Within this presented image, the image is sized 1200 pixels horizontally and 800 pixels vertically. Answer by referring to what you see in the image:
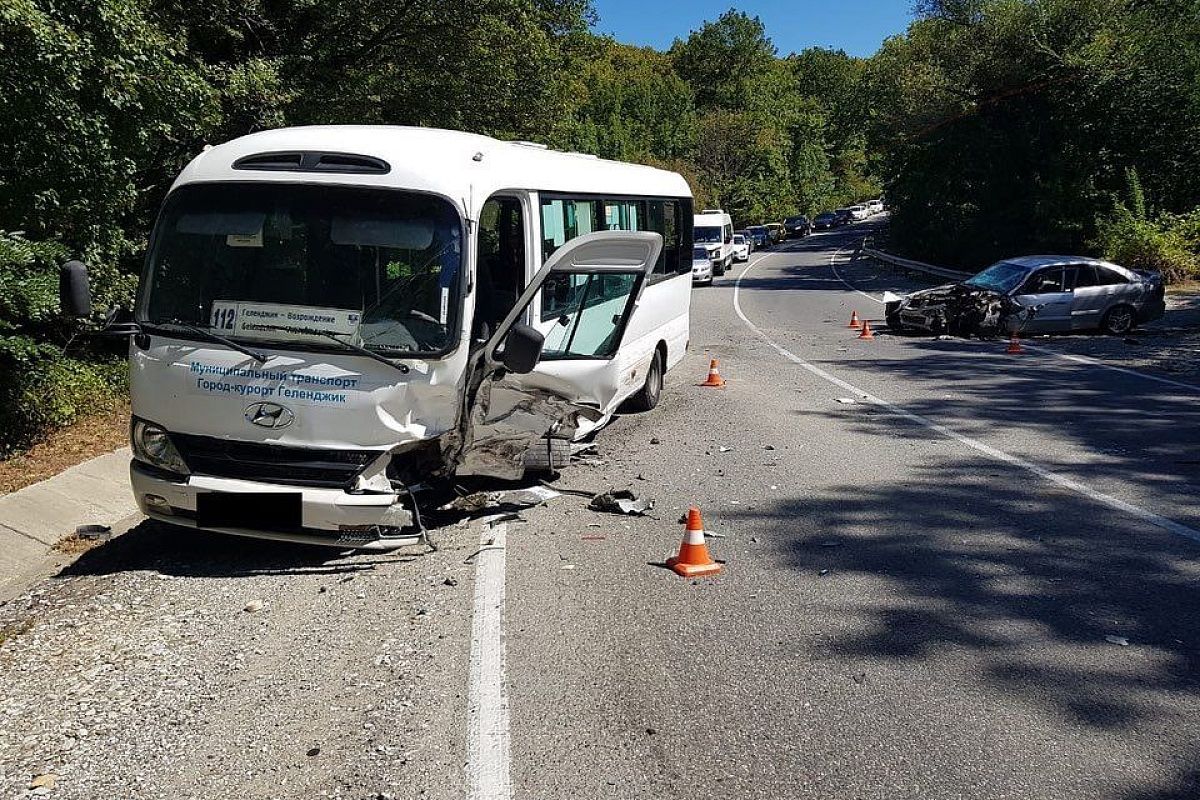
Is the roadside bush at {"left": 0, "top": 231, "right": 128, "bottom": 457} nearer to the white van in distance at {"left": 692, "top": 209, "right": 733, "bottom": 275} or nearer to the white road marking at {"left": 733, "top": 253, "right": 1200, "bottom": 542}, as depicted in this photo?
the white road marking at {"left": 733, "top": 253, "right": 1200, "bottom": 542}

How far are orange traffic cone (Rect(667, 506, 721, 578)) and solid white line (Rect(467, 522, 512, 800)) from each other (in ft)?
3.63

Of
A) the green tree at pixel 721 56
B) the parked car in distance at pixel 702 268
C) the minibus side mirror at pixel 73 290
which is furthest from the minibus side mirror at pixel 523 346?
the green tree at pixel 721 56

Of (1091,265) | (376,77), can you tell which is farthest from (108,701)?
(1091,265)

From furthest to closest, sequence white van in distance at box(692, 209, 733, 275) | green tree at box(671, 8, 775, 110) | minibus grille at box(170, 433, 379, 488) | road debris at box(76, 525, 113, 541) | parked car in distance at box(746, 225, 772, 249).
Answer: green tree at box(671, 8, 775, 110), parked car in distance at box(746, 225, 772, 249), white van in distance at box(692, 209, 733, 275), road debris at box(76, 525, 113, 541), minibus grille at box(170, 433, 379, 488)

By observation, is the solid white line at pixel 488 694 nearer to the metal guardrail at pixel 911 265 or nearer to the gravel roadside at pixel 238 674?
the gravel roadside at pixel 238 674

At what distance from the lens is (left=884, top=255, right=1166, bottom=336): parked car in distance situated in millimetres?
19828

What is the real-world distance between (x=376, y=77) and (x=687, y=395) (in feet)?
31.7

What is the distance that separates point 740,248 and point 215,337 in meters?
48.1

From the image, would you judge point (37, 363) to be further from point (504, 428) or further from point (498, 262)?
point (504, 428)

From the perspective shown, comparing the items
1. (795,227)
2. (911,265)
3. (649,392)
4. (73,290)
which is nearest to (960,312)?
(649,392)

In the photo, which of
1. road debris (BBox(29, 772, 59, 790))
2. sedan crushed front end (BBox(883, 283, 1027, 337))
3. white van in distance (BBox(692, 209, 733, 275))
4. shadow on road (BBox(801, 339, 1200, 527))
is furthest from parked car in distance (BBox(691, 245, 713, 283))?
road debris (BBox(29, 772, 59, 790))

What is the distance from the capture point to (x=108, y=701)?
15.3 ft

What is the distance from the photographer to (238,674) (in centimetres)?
494

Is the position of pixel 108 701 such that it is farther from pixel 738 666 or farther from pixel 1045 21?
pixel 1045 21
